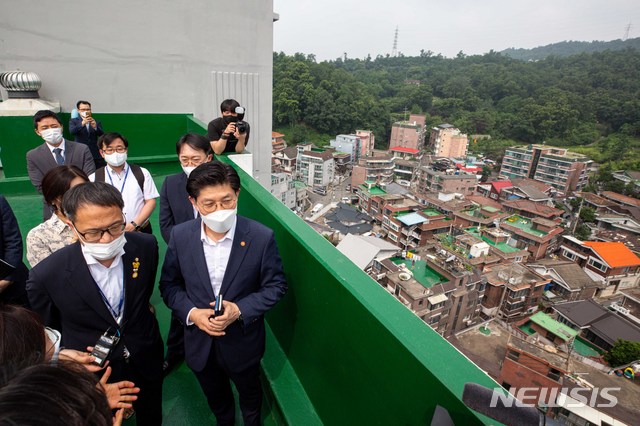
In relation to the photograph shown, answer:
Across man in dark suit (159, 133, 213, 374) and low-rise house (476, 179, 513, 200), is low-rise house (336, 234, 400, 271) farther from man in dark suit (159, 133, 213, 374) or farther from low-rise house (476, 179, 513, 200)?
low-rise house (476, 179, 513, 200)

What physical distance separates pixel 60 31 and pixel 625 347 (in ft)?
55.6

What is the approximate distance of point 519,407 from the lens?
0.58m

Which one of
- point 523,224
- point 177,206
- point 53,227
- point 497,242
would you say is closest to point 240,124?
point 177,206

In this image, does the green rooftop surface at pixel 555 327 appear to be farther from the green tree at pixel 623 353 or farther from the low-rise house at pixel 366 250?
the low-rise house at pixel 366 250

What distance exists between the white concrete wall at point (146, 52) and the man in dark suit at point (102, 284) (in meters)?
4.18

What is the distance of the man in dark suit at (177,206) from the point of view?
6.19 feet

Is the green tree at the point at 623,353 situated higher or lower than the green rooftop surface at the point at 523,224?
lower

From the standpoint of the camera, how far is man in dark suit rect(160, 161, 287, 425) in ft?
4.40

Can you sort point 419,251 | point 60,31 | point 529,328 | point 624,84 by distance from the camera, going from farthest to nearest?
point 624,84 → point 419,251 → point 529,328 → point 60,31

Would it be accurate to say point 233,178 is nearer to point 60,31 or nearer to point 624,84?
point 60,31

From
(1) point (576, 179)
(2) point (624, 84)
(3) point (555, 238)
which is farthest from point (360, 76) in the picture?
(3) point (555, 238)

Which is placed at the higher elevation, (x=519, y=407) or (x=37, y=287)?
(x=519, y=407)

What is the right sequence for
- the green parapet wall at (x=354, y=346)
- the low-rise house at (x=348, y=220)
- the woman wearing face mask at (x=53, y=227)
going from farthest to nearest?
1. the low-rise house at (x=348, y=220)
2. the woman wearing face mask at (x=53, y=227)
3. the green parapet wall at (x=354, y=346)

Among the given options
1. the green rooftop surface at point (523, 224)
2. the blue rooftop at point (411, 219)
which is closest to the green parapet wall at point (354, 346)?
the blue rooftop at point (411, 219)
